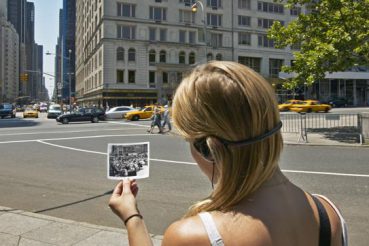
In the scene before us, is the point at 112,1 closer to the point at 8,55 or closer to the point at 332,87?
the point at 332,87

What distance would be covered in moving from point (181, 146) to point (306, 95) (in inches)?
2527

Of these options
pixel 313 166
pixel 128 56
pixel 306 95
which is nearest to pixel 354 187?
pixel 313 166

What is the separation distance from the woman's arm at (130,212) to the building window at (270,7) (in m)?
76.4

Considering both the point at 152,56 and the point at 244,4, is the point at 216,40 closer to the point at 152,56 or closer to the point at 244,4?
the point at 244,4

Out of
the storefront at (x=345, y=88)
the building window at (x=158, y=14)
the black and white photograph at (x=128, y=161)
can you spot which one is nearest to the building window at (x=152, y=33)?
the building window at (x=158, y=14)

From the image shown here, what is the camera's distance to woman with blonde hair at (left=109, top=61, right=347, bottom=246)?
1358 millimetres

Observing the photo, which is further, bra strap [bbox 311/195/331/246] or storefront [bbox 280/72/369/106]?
storefront [bbox 280/72/369/106]

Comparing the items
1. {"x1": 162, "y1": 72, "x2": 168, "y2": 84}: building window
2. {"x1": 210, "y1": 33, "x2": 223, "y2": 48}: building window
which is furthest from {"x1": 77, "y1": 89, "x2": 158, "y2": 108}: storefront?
{"x1": 210, "y1": 33, "x2": 223, "y2": 48}: building window

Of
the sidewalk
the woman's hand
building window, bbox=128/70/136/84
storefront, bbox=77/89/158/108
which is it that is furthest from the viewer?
building window, bbox=128/70/136/84

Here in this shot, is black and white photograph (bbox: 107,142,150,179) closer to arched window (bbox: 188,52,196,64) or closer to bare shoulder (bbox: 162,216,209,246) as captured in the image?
bare shoulder (bbox: 162,216,209,246)

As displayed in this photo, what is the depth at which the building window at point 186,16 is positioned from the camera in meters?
67.6

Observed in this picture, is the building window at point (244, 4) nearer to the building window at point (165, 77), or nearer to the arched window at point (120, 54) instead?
the building window at point (165, 77)

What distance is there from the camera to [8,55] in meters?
188

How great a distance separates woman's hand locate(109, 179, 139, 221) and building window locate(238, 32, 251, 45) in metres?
72.8
